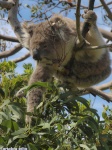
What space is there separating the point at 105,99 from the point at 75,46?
134 centimetres

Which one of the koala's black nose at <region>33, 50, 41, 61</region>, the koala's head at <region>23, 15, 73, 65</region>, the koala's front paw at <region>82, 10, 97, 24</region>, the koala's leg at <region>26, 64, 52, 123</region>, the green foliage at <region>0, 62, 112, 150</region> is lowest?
the green foliage at <region>0, 62, 112, 150</region>

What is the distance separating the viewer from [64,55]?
3.56m

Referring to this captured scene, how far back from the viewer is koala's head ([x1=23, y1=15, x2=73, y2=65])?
3.72m

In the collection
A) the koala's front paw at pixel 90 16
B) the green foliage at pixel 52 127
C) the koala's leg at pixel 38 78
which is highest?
the koala's front paw at pixel 90 16

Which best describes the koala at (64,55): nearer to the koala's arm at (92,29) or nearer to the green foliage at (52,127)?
the koala's arm at (92,29)

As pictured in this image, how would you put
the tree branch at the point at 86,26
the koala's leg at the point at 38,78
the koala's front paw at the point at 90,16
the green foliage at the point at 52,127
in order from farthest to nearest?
1. the koala's leg at the point at 38,78
2. the koala's front paw at the point at 90,16
3. the tree branch at the point at 86,26
4. the green foliage at the point at 52,127

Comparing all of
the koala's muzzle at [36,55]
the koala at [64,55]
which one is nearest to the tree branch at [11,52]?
the koala at [64,55]

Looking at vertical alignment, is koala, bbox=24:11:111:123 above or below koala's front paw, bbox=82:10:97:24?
below

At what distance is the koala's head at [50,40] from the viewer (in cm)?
372

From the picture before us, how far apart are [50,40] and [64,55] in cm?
35

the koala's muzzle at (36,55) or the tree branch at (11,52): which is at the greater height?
the tree branch at (11,52)

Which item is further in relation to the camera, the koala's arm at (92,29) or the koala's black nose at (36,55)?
the koala's black nose at (36,55)

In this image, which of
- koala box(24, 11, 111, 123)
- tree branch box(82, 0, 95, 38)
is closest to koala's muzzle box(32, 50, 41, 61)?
koala box(24, 11, 111, 123)

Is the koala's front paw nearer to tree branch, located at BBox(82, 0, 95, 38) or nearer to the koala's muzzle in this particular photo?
tree branch, located at BBox(82, 0, 95, 38)
